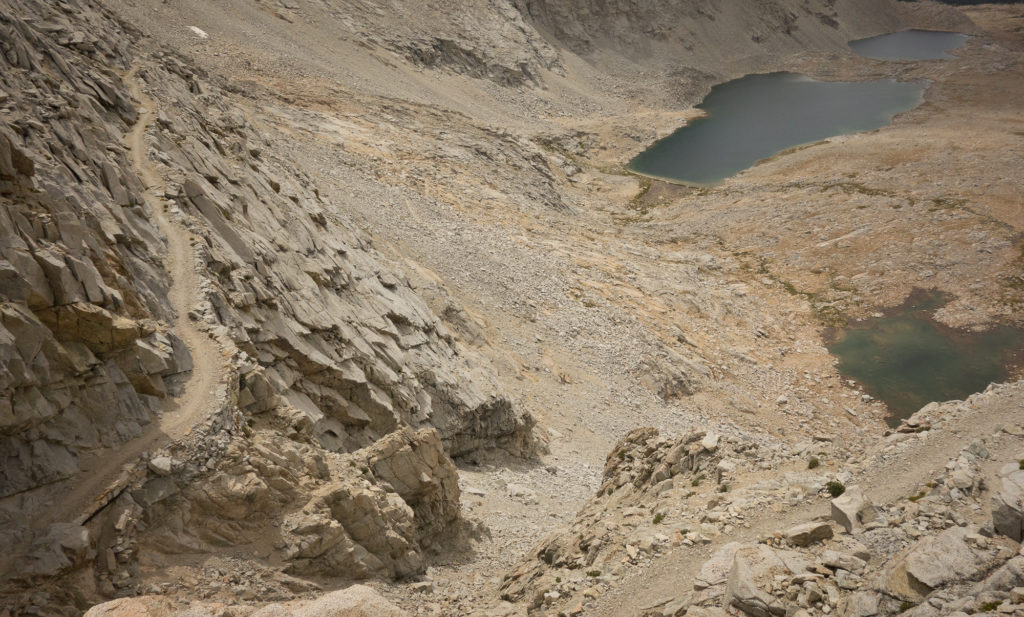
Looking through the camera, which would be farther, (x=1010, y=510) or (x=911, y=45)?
(x=911, y=45)

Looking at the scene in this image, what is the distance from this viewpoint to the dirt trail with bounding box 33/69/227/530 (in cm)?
1287

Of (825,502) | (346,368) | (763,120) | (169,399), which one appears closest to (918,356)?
(825,502)

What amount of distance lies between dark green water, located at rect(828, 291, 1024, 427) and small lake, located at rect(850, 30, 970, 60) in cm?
11346

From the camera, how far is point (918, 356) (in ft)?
148

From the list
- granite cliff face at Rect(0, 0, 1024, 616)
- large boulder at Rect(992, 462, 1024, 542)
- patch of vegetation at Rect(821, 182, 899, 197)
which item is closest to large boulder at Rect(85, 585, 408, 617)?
granite cliff face at Rect(0, 0, 1024, 616)

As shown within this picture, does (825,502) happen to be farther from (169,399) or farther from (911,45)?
(911,45)

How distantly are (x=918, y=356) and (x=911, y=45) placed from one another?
13736cm

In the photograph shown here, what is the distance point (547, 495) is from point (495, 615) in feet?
32.7

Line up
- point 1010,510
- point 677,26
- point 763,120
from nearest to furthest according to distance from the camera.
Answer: point 1010,510
point 763,120
point 677,26

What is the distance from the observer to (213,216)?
22750 mm

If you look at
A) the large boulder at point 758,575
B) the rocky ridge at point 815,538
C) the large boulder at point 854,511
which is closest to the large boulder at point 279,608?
the rocky ridge at point 815,538

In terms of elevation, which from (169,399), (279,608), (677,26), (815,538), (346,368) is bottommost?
(346,368)

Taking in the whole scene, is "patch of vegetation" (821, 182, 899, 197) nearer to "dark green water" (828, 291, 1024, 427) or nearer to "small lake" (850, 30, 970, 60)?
"dark green water" (828, 291, 1024, 427)

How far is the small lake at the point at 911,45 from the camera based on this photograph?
139125 mm
